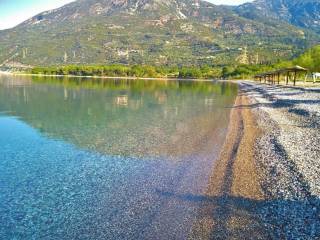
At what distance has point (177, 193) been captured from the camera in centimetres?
1673

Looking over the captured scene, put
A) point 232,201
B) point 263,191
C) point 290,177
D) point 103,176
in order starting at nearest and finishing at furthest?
point 232,201 < point 263,191 < point 290,177 < point 103,176

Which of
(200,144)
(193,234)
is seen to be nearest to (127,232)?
(193,234)

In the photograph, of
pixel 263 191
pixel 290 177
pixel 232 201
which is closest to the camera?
pixel 232 201

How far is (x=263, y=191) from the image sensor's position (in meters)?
16.3

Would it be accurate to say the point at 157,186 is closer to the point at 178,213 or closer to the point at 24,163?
the point at 178,213

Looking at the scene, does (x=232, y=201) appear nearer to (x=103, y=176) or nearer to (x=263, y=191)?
(x=263, y=191)

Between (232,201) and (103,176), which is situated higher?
(232,201)

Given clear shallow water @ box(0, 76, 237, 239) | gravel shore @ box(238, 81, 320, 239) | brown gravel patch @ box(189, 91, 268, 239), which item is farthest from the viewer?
clear shallow water @ box(0, 76, 237, 239)

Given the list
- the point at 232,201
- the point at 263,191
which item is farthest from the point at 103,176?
the point at 263,191

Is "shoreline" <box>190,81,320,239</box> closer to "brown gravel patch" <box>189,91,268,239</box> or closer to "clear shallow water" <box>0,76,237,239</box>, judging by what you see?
"brown gravel patch" <box>189,91,268,239</box>

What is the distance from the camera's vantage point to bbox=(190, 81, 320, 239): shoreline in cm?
1250

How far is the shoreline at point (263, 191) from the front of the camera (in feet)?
41.0

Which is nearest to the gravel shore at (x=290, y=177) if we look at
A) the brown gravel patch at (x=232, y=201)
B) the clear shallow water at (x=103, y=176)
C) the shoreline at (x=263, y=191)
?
the shoreline at (x=263, y=191)

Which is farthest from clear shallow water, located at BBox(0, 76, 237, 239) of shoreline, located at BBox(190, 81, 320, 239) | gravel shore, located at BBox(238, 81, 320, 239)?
gravel shore, located at BBox(238, 81, 320, 239)
